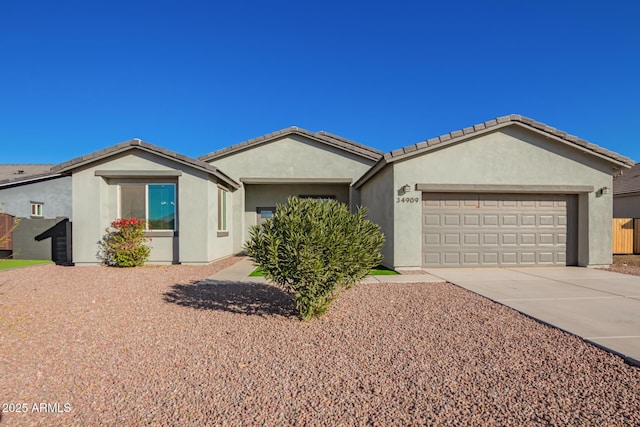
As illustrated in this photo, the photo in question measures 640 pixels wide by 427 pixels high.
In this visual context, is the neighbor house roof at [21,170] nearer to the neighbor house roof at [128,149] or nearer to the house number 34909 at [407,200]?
the neighbor house roof at [128,149]

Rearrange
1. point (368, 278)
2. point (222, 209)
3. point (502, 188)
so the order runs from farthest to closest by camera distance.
Answer: point (222, 209)
point (502, 188)
point (368, 278)

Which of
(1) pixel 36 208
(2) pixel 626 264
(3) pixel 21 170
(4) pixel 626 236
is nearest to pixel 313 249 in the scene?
(2) pixel 626 264

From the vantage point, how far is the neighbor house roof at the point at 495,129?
381 inches

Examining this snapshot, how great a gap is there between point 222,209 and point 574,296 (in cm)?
1117

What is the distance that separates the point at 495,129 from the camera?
995 centimetres

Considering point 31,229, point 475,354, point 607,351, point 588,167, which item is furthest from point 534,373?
point 31,229

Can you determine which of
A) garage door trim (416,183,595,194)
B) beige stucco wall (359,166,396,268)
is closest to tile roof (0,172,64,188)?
beige stucco wall (359,166,396,268)

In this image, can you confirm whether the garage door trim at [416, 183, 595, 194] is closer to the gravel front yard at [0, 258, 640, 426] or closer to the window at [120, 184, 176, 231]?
the gravel front yard at [0, 258, 640, 426]

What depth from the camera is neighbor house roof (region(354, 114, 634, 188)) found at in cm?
969

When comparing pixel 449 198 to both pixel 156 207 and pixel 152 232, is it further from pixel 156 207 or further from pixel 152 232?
pixel 152 232

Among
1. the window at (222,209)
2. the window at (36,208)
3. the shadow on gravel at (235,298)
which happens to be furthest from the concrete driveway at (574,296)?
the window at (36,208)

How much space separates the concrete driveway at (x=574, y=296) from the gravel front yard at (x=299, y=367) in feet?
1.37

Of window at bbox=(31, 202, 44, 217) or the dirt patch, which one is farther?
window at bbox=(31, 202, 44, 217)

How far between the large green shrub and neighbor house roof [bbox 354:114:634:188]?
5318mm
